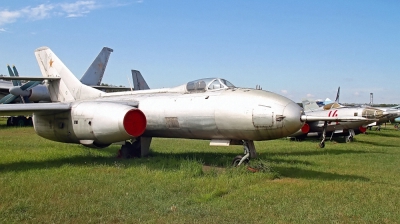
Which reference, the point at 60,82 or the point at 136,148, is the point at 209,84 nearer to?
the point at 136,148

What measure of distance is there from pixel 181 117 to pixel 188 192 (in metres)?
2.71

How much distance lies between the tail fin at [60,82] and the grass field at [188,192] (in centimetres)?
264

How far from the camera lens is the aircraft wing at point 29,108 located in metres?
8.35

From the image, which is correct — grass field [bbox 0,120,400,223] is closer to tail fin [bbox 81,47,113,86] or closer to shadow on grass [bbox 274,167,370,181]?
shadow on grass [bbox 274,167,370,181]

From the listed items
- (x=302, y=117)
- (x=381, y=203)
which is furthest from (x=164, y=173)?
(x=381, y=203)

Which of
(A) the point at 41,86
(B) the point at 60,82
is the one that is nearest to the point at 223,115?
(B) the point at 60,82

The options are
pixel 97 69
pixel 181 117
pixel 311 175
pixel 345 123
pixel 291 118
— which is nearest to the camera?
pixel 291 118

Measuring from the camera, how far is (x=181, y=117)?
8.66 meters

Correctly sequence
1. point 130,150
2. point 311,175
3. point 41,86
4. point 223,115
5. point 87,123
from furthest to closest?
point 41,86, point 130,150, point 87,123, point 311,175, point 223,115

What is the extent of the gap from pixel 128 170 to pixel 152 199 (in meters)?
2.55

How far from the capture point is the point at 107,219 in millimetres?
4641

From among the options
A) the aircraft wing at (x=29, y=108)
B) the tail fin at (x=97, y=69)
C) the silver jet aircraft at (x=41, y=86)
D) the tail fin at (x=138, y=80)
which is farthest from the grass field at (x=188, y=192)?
the silver jet aircraft at (x=41, y=86)

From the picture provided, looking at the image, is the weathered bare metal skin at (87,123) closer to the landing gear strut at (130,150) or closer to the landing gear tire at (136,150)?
the landing gear strut at (130,150)

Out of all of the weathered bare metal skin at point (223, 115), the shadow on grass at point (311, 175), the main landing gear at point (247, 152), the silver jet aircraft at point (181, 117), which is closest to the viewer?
the weathered bare metal skin at point (223, 115)
